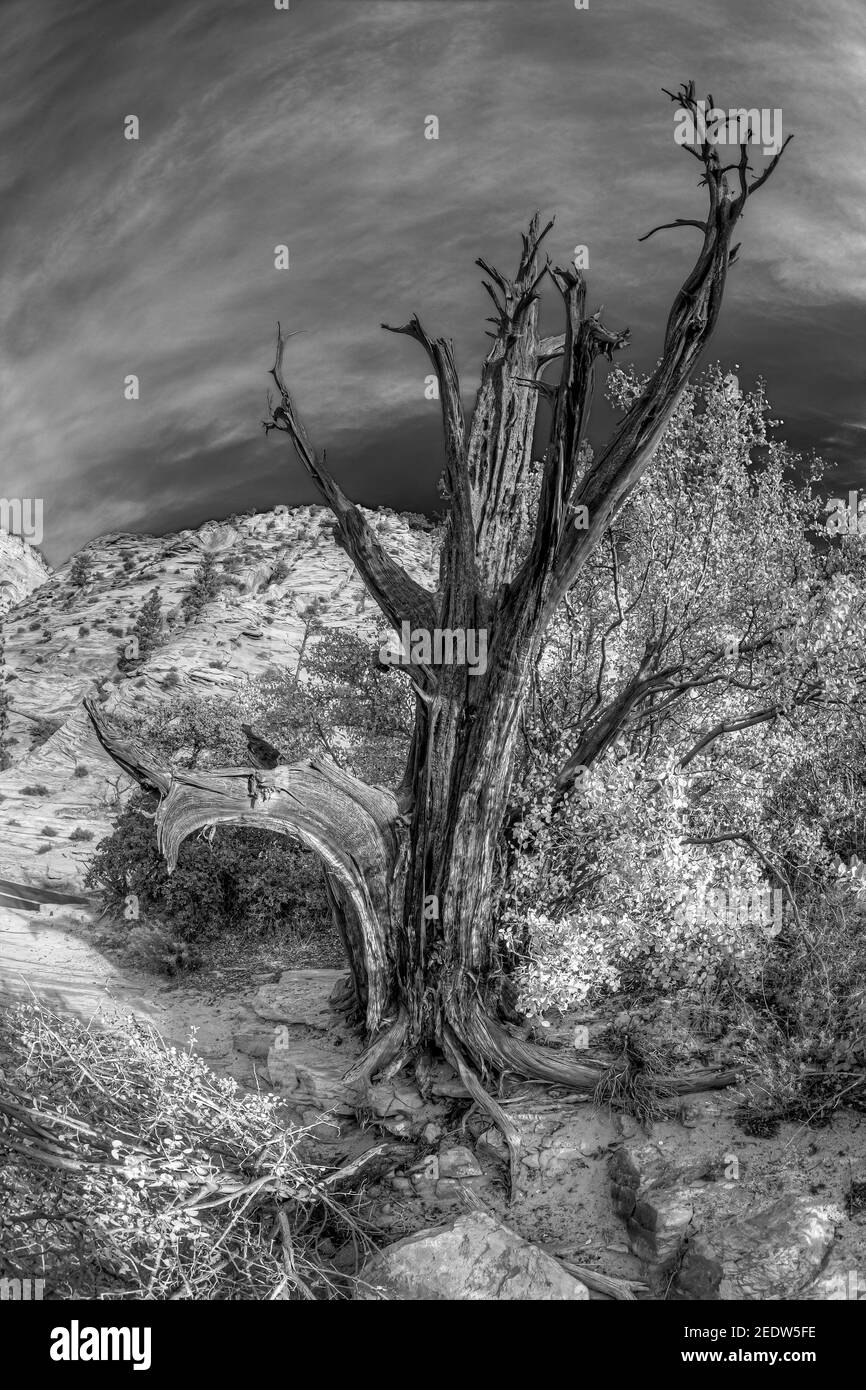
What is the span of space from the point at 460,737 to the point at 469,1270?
6.39 m

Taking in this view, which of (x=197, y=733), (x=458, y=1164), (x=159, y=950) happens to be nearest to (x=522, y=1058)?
(x=458, y=1164)

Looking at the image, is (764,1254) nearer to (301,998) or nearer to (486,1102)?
(486,1102)

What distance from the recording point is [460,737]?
13.3 m

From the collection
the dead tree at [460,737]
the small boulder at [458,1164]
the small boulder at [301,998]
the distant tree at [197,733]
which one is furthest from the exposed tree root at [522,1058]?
the distant tree at [197,733]

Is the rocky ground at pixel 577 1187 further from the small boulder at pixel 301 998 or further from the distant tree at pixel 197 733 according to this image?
the distant tree at pixel 197 733

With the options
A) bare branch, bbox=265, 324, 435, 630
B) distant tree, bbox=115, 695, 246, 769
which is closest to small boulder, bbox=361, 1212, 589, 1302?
bare branch, bbox=265, 324, 435, 630

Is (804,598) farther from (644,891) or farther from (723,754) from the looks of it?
(644,891)

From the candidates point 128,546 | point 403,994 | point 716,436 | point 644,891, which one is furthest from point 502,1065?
point 128,546

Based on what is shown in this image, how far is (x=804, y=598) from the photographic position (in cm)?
1543

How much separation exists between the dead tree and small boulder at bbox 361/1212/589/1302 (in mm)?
3226

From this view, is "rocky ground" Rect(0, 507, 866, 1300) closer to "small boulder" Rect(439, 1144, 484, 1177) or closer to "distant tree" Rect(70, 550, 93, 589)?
"small boulder" Rect(439, 1144, 484, 1177)

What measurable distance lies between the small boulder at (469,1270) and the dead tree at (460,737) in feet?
10.6

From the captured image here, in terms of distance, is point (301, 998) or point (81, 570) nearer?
point (301, 998)

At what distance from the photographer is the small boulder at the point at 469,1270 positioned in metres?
9.29
